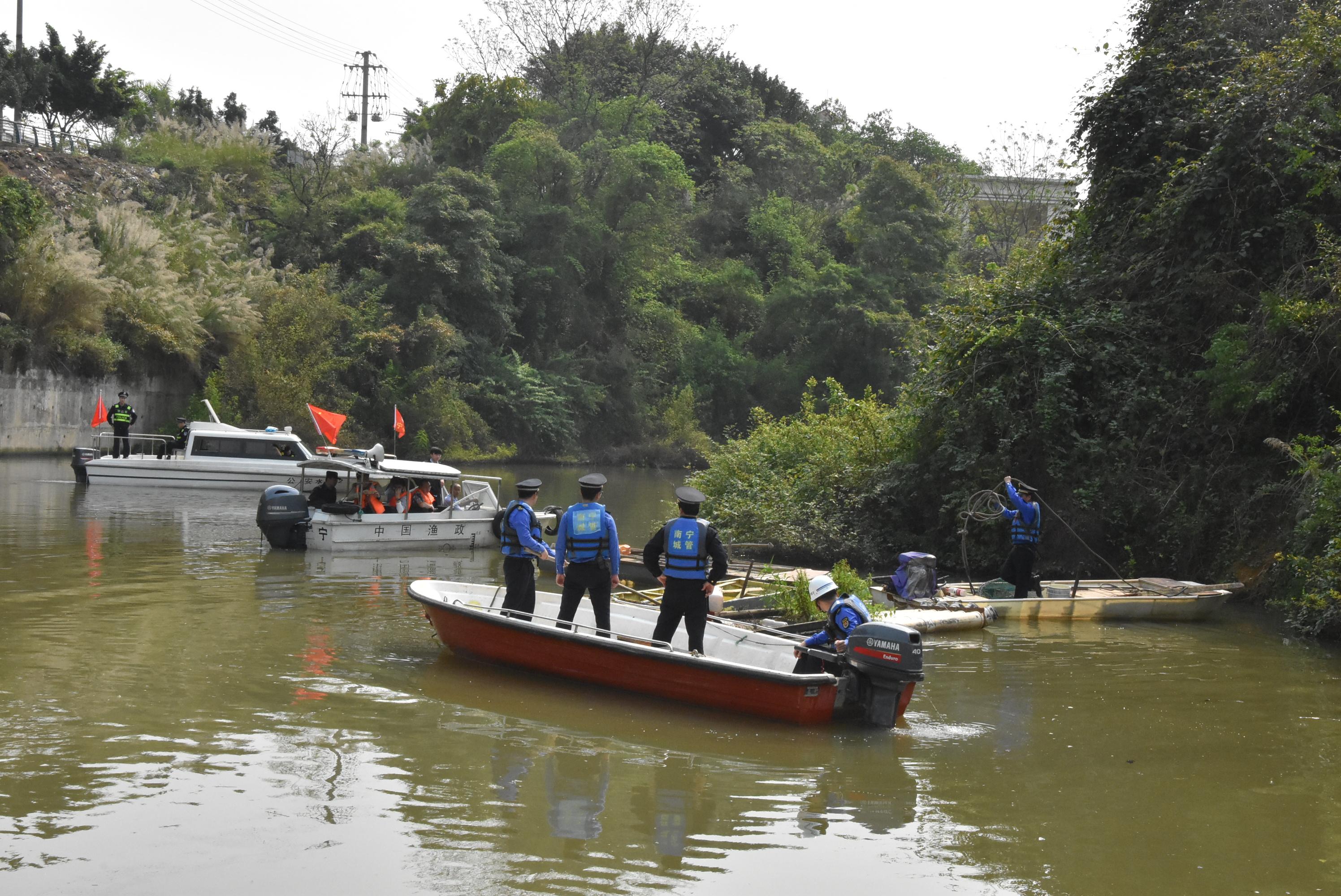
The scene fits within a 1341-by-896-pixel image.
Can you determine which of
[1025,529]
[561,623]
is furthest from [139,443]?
[561,623]

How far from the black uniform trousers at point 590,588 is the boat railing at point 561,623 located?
7 centimetres

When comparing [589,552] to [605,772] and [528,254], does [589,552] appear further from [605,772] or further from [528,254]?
[528,254]

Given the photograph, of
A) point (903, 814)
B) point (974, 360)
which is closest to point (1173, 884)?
point (903, 814)

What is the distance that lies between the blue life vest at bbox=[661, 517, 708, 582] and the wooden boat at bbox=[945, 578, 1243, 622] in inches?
235

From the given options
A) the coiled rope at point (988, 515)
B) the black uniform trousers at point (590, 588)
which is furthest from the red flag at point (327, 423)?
the black uniform trousers at point (590, 588)

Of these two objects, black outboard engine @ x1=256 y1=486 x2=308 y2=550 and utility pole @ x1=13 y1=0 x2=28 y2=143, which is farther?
utility pole @ x1=13 y1=0 x2=28 y2=143

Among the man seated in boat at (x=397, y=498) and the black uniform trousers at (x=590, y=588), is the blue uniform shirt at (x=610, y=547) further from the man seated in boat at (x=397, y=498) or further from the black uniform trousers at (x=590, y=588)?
the man seated in boat at (x=397, y=498)

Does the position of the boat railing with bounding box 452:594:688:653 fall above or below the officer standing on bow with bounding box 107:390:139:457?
below

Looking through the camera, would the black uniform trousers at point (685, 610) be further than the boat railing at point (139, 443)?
No

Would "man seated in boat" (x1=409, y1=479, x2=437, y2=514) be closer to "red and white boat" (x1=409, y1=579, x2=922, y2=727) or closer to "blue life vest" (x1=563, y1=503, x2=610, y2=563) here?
"red and white boat" (x1=409, y1=579, x2=922, y2=727)

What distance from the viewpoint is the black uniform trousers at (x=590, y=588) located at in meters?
10.3

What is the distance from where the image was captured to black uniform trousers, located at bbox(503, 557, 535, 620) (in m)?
11.1

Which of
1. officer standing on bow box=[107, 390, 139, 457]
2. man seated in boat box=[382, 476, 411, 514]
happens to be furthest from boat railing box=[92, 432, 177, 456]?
man seated in boat box=[382, 476, 411, 514]

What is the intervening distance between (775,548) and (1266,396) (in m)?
7.92
